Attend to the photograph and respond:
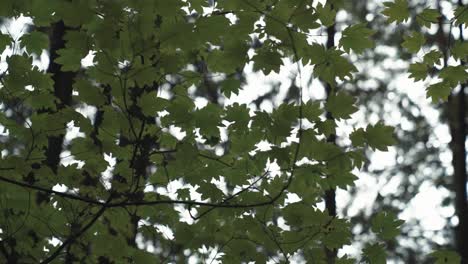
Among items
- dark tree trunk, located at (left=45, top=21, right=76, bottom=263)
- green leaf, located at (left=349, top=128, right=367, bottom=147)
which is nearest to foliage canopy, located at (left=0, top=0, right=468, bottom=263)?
green leaf, located at (left=349, top=128, right=367, bottom=147)

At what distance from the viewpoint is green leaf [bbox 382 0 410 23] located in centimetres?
283

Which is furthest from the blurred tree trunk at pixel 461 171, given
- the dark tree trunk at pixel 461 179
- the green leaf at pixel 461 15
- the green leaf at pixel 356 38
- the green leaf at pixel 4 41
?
the green leaf at pixel 4 41

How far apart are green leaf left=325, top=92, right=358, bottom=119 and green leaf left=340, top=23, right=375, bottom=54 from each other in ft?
0.83

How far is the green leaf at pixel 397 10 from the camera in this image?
283 centimetres

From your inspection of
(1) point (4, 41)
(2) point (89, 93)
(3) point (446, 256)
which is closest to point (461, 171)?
(3) point (446, 256)

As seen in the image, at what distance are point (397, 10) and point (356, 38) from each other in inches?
15.5

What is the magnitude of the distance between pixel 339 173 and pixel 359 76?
5.25m

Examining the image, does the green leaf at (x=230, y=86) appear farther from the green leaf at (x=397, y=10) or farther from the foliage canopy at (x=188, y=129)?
the green leaf at (x=397, y=10)

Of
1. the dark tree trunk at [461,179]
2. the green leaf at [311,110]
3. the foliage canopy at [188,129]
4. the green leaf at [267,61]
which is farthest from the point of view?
the dark tree trunk at [461,179]

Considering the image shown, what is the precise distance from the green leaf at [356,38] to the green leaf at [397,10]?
317mm

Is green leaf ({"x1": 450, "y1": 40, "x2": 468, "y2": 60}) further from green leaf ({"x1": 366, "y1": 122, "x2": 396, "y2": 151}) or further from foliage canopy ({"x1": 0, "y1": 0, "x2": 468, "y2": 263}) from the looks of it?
green leaf ({"x1": 366, "y1": 122, "x2": 396, "y2": 151})

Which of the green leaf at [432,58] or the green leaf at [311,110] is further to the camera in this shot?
the green leaf at [432,58]

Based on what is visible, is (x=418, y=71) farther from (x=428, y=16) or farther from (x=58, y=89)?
(x=58, y=89)

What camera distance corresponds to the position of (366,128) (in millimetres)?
2611
